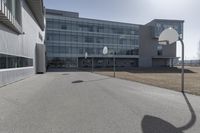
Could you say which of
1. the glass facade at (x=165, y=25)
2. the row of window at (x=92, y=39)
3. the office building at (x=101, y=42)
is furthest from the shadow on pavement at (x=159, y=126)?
the glass facade at (x=165, y=25)

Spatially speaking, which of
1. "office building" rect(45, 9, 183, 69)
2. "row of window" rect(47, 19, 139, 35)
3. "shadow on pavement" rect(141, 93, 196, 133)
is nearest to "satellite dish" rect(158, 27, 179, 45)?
"shadow on pavement" rect(141, 93, 196, 133)

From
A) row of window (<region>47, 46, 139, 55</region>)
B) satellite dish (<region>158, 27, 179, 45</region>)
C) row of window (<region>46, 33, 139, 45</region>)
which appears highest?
row of window (<region>46, 33, 139, 45</region>)

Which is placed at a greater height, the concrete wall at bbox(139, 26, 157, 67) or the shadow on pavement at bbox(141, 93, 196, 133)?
the concrete wall at bbox(139, 26, 157, 67)

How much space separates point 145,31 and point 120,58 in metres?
15.1

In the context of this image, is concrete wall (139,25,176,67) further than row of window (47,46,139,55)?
Yes

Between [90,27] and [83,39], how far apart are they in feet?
16.7

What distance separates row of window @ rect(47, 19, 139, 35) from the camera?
5791 centimetres

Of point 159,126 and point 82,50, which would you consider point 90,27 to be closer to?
point 82,50

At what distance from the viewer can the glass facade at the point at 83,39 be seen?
57.6m

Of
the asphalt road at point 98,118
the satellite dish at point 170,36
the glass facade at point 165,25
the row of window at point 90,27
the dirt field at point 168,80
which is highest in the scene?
the glass facade at point 165,25

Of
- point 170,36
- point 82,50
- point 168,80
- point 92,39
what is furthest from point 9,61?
point 92,39

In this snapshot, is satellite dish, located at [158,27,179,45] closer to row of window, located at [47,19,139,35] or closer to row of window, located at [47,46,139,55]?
row of window, located at [47,46,139,55]

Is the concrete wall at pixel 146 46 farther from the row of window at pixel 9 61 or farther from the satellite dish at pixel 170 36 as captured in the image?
the satellite dish at pixel 170 36

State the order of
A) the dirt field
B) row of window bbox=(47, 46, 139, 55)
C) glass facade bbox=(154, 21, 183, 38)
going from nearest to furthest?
the dirt field
row of window bbox=(47, 46, 139, 55)
glass facade bbox=(154, 21, 183, 38)
